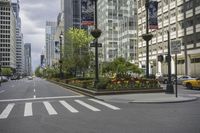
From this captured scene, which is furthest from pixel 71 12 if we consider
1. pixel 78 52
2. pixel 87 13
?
pixel 87 13

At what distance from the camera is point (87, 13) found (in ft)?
94.6

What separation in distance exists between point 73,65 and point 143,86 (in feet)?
100

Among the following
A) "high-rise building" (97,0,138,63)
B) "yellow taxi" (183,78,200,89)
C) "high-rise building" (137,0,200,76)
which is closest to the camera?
"yellow taxi" (183,78,200,89)

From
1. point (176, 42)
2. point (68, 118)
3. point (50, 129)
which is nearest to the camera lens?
point (50, 129)

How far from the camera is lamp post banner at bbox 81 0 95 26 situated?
94.1 feet

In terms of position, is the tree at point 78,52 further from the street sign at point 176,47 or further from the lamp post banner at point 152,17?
the street sign at point 176,47

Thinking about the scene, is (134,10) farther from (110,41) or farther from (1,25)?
(1,25)

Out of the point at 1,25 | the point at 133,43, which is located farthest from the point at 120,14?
the point at 1,25

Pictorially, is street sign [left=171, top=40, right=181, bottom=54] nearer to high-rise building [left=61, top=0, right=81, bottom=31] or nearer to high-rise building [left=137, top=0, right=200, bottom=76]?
high-rise building [left=137, top=0, right=200, bottom=76]

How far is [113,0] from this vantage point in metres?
150

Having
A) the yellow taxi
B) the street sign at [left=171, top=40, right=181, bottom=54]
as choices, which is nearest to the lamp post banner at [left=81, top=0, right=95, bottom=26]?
the street sign at [left=171, top=40, right=181, bottom=54]

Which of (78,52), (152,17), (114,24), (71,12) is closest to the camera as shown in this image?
(152,17)

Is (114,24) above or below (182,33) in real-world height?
above

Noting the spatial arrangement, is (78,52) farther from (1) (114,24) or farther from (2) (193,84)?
(1) (114,24)
